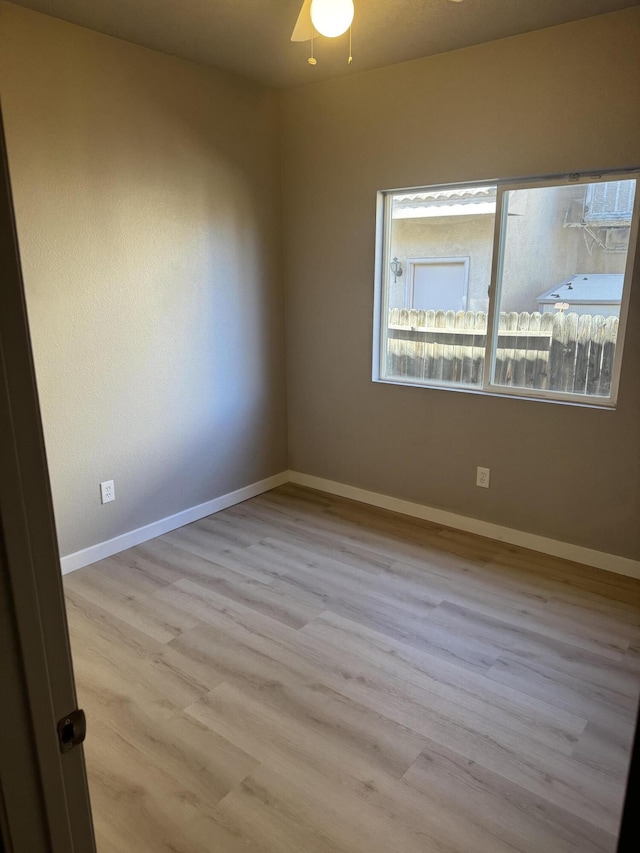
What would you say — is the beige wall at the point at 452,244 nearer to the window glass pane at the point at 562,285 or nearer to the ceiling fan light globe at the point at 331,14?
the window glass pane at the point at 562,285

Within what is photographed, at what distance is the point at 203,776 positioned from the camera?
73.9 inches

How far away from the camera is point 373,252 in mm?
3688

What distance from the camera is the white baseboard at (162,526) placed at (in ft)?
10.5

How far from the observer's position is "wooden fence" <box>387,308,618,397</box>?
10.1 feet

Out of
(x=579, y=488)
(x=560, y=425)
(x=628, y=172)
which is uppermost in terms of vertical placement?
(x=628, y=172)

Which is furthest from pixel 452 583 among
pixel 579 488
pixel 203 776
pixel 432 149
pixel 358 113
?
pixel 358 113

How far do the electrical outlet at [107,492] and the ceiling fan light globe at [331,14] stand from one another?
93.4 inches

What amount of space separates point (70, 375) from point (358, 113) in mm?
2272

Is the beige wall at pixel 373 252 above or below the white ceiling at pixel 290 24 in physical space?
below

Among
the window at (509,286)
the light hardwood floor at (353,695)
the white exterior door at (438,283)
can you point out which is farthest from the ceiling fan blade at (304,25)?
the light hardwood floor at (353,695)

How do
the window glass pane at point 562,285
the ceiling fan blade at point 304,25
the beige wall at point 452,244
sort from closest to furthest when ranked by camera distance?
the ceiling fan blade at point 304,25 → the window glass pane at point 562,285 → the beige wall at point 452,244

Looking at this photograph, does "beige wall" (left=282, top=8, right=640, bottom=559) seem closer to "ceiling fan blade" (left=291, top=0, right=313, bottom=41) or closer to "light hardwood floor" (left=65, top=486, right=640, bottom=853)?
"light hardwood floor" (left=65, top=486, right=640, bottom=853)

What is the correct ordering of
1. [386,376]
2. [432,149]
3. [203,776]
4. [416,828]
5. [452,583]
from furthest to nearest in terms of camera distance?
[386,376], [432,149], [452,583], [203,776], [416,828]

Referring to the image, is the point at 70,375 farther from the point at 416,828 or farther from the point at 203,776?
the point at 416,828
